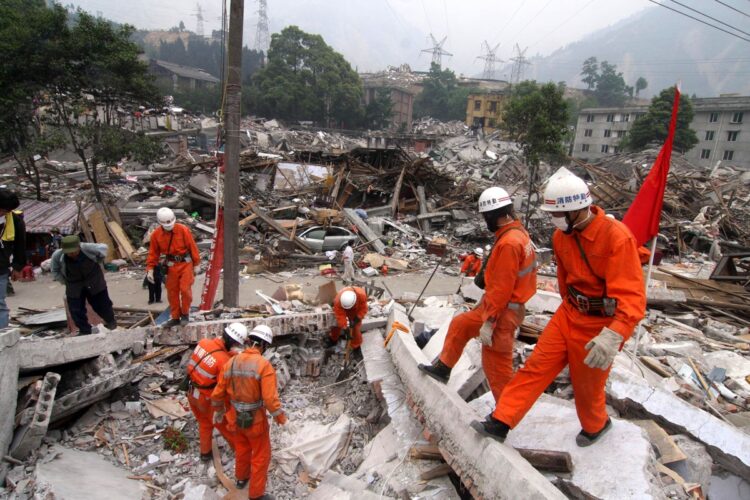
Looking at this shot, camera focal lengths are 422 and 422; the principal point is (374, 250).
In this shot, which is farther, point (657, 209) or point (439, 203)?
point (439, 203)

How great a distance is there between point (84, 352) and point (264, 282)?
5721mm

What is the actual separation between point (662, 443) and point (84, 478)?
4.36 metres

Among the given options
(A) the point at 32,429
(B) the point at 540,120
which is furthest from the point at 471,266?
(B) the point at 540,120

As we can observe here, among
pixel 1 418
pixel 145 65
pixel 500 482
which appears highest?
pixel 145 65

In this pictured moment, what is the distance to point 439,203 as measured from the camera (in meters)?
16.8

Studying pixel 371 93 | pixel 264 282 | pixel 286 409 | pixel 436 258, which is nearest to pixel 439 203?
pixel 436 258

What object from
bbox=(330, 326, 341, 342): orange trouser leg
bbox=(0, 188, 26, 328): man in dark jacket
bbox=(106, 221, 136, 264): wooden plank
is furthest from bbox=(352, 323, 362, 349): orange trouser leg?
bbox=(106, 221, 136, 264): wooden plank

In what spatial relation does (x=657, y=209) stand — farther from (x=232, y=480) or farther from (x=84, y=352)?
(x=84, y=352)

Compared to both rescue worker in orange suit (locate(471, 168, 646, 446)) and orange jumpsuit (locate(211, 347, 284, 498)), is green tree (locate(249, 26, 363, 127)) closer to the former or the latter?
orange jumpsuit (locate(211, 347, 284, 498))

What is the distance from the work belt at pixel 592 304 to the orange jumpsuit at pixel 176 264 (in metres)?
4.42

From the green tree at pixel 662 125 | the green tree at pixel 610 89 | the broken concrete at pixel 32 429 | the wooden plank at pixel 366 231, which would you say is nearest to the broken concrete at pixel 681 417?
the broken concrete at pixel 32 429

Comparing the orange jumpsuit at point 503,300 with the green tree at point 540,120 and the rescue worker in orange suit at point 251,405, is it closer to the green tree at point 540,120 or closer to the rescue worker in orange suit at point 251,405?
the rescue worker in orange suit at point 251,405

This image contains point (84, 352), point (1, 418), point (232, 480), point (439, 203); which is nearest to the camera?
point (1, 418)

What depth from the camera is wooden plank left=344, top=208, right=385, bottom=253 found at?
506 inches
